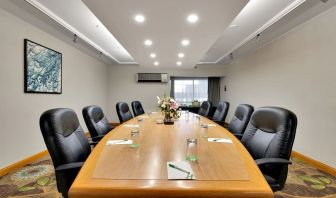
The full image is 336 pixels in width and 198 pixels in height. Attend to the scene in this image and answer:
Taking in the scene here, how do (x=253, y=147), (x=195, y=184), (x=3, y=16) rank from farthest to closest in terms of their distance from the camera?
1. (x=3, y=16)
2. (x=253, y=147)
3. (x=195, y=184)

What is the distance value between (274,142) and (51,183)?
107 inches

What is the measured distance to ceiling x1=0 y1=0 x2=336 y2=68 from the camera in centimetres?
251

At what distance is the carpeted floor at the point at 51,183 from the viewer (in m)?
2.31

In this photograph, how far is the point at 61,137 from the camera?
1434 mm

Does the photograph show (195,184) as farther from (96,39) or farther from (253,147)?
(96,39)

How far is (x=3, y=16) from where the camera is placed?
2.93 m

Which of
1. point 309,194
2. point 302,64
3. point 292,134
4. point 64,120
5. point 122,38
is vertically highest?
point 122,38

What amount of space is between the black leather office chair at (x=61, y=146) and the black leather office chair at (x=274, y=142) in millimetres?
1373

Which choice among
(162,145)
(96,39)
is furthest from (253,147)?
(96,39)

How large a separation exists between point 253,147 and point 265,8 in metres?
2.23

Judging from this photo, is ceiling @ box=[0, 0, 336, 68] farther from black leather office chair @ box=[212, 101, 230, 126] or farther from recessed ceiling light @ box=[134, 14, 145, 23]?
black leather office chair @ box=[212, 101, 230, 126]

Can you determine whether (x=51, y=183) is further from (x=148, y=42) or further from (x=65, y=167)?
(x=148, y=42)

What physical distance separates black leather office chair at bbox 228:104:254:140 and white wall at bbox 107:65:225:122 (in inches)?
200

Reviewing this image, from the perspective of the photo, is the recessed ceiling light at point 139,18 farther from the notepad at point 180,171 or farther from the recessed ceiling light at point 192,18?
the notepad at point 180,171
